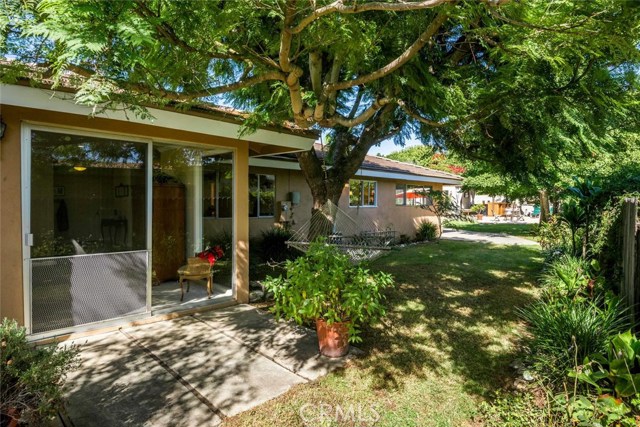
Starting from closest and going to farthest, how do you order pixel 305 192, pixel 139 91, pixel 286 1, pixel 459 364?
pixel 286 1 → pixel 139 91 → pixel 459 364 → pixel 305 192

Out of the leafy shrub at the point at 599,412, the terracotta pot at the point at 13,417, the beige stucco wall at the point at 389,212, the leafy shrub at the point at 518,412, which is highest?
the beige stucco wall at the point at 389,212

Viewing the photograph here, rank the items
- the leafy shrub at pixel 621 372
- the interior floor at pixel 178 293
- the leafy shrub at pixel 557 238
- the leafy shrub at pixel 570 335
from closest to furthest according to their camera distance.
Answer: the leafy shrub at pixel 621 372 < the leafy shrub at pixel 570 335 < the interior floor at pixel 178 293 < the leafy shrub at pixel 557 238

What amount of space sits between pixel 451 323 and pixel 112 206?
526cm

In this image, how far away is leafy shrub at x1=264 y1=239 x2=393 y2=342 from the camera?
4.00 m

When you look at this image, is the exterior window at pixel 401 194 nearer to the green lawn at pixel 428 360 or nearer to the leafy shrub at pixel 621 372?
the green lawn at pixel 428 360

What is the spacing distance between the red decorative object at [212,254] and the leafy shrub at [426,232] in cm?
1171

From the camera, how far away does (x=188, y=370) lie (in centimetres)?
379

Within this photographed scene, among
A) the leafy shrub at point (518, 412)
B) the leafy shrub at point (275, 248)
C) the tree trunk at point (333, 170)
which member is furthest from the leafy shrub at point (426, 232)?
the leafy shrub at point (518, 412)

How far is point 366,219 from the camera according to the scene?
14.3 meters

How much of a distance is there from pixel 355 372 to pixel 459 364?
128 cm

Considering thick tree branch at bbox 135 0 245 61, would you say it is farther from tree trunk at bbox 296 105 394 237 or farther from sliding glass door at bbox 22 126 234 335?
tree trunk at bbox 296 105 394 237

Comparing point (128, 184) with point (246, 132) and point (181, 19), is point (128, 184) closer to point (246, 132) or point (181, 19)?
point (246, 132)

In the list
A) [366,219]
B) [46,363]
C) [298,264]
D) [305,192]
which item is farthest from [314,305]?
[366,219]

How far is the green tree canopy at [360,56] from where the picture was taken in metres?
2.22
